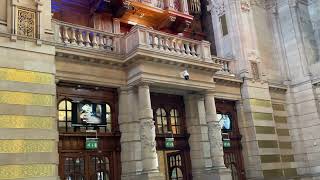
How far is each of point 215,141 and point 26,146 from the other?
6.73 metres

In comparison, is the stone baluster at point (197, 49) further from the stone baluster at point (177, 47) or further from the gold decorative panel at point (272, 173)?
the gold decorative panel at point (272, 173)

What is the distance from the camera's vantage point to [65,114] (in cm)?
1243

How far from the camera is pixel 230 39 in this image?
17672 millimetres

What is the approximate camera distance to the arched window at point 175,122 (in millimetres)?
14930

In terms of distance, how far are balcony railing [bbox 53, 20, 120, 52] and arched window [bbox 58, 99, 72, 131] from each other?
1914mm

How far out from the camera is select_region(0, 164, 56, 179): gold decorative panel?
984 cm

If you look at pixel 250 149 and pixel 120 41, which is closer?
pixel 120 41

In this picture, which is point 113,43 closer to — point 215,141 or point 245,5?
point 215,141

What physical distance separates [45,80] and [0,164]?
2.68 meters

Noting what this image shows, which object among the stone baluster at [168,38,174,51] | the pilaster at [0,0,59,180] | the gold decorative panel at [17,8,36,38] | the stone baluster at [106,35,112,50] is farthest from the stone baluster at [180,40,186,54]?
the gold decorative panel at [17,8,36,38]

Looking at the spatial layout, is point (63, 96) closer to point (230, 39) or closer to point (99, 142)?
point (99, 142)

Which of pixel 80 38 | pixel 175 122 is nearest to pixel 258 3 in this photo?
pixel 175 122

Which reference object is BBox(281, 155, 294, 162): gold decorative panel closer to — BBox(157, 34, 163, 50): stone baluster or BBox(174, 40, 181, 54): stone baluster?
BBox(174, 40, 181, 54): stone baluster

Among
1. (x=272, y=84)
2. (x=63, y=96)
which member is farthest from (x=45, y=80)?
(x=272, y=84)
